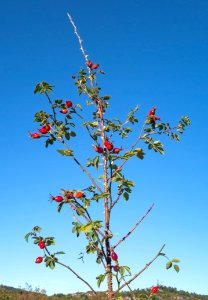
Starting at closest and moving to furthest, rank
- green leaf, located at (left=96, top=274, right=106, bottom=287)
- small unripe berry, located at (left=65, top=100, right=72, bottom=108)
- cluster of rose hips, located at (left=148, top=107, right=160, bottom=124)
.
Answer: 1. green leaf, located at (left=96, top=274, right=106, bottom=287)
2. cluster of rose hips, located at (left=148, top=107, right=160, bottom=124)
3. small unripe berry, located at (left=65, top=100, right=72, bottom=108)

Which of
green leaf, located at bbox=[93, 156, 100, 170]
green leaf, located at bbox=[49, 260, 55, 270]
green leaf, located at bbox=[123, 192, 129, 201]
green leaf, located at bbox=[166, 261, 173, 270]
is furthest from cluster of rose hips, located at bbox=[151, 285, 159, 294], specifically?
Answer: green leaf, located at bbox=[93, 156, 100, 170]

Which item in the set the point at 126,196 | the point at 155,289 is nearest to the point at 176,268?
the point at 155,289

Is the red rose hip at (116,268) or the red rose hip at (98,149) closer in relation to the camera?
the red rose hip at (116,268)

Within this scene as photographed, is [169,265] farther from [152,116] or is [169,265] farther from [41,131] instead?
[41,131]

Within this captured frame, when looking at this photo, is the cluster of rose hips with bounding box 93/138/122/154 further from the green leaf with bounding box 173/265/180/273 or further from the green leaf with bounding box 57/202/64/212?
the green leaf with bounding box 173/265/180/273

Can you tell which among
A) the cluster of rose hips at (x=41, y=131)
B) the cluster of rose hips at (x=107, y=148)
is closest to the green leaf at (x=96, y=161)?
the cluster of rose hips at (x=107, y=148)

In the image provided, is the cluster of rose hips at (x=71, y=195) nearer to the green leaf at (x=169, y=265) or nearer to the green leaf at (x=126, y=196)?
the green leaf at (x=126, y=196)

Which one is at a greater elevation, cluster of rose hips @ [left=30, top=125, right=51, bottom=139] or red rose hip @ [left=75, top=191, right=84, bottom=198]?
cluster of rose hips @ [left=30, top=125, right=51, bottom=139]

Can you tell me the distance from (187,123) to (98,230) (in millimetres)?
2069

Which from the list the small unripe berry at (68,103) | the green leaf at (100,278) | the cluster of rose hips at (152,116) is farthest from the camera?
the small unripe berry at (68,103)

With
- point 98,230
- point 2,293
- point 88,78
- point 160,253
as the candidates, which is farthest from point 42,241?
point 2,293

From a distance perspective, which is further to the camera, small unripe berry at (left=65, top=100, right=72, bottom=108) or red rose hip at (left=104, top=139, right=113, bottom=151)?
small unripe berry at (left=65, top=100, right=72, bottom=108)

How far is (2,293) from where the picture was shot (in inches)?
1532

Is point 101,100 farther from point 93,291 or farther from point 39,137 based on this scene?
point 93,291
